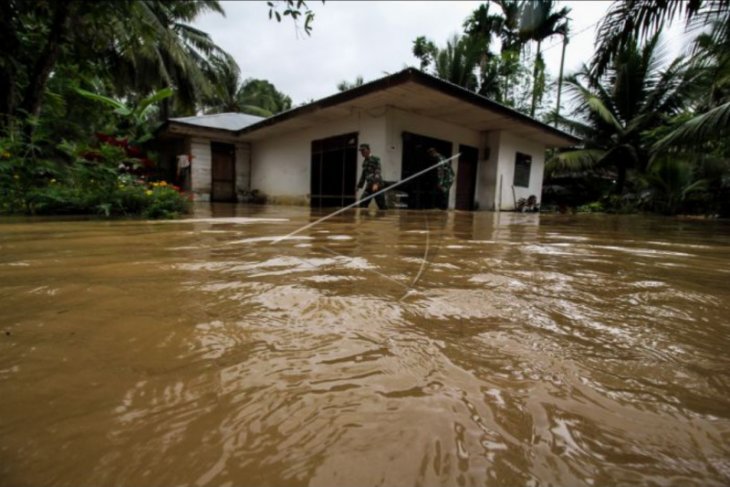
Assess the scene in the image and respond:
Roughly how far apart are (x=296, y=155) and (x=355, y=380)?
395 inches

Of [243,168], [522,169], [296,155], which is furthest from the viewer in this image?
[243,168]

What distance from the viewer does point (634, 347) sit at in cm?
70

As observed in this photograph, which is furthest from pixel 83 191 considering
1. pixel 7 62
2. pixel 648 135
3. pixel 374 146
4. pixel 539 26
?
pixel 539 26

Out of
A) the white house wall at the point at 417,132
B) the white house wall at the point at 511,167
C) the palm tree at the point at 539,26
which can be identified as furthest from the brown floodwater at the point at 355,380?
the palm tree at the point at 539,26

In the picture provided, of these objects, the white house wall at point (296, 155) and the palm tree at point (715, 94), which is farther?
the white house wall at point (296, 155)

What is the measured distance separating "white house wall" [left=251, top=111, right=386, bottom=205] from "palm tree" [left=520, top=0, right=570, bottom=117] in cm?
998

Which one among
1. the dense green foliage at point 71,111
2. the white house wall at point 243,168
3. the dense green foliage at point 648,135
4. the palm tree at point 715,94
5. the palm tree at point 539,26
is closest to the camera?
the dense green foliage at point 71,111

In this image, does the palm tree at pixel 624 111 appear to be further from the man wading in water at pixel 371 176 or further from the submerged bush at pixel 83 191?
the submerged bush at pixel 83 191

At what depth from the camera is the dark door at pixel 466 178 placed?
30.7 ft

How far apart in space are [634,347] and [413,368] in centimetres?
45

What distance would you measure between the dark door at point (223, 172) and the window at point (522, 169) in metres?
8.61

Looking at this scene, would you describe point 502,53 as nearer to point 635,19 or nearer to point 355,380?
point 635,19

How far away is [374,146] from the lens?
7.50 metres

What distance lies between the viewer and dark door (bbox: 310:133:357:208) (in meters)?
8.27
